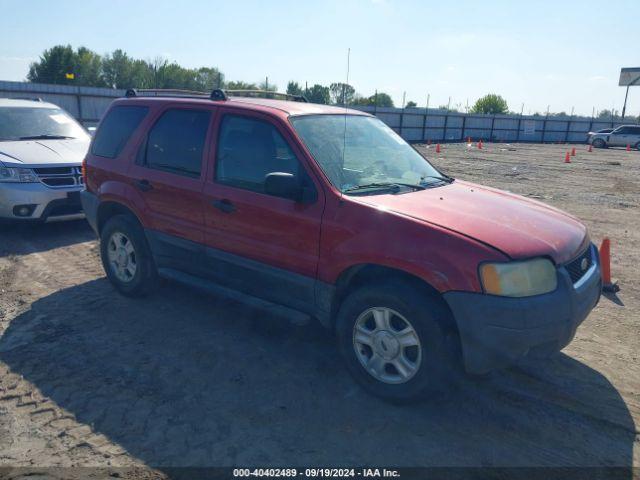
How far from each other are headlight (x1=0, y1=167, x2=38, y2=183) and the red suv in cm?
248

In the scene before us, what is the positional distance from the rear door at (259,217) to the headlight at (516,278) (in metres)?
1.22

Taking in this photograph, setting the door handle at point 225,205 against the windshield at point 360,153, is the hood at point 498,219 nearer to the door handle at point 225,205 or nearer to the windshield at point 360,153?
the windshield at point 360,153

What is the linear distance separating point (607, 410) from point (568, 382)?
0.37 meters

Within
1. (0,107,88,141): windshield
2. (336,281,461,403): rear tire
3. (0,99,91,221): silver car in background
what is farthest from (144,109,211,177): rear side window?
(0,107,88,141): windshield

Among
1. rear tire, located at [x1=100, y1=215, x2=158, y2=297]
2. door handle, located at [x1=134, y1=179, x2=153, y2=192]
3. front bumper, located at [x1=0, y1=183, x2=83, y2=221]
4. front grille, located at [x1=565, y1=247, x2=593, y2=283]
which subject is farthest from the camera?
front bumper, located at [x1=0, y1=183, x2=83, y2=221]

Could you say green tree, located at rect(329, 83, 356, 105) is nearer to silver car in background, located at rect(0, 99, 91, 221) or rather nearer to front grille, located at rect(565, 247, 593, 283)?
front grille, located at rect(565, 247, 593, 283)

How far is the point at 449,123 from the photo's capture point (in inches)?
1663

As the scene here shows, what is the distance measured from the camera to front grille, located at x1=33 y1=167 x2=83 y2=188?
24.1 feet

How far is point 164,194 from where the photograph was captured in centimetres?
480

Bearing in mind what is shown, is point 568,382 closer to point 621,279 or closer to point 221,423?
point 221,423

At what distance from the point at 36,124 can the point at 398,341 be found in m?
7.68

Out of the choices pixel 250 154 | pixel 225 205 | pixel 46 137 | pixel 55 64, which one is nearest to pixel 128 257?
pixel 225 205

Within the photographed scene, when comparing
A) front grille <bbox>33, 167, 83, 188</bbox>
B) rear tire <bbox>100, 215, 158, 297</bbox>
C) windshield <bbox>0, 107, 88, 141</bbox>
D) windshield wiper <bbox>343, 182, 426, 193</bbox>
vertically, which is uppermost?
windshield <bbox>0, 107, 88, 141</bbox>

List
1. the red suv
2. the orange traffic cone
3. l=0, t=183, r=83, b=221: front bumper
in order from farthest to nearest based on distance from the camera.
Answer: l=0, t=183, r=83, b=221: front bumper, the orange traffic cone, the red suv
